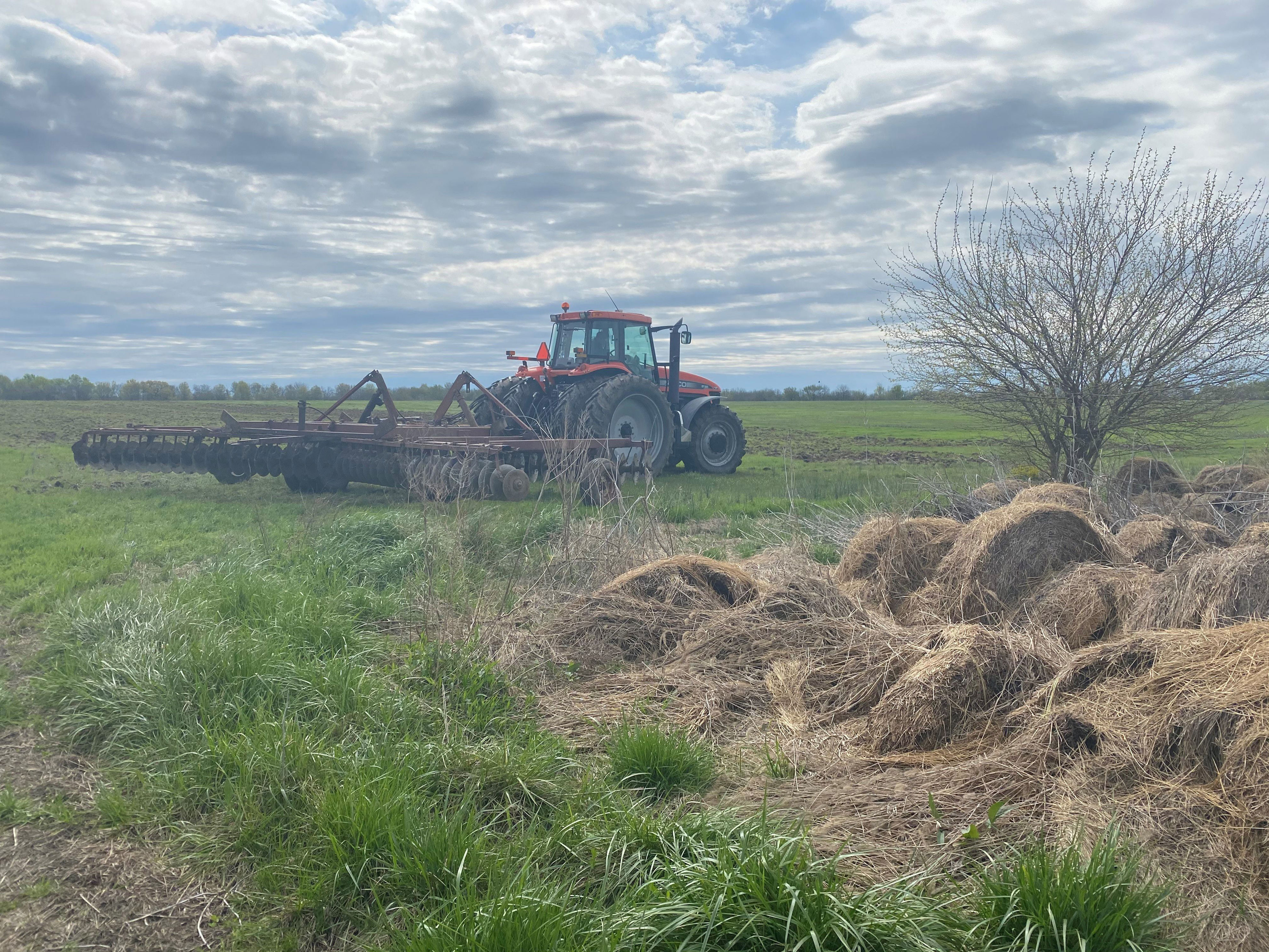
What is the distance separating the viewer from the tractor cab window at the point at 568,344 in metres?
16.2

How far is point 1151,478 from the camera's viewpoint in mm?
8836

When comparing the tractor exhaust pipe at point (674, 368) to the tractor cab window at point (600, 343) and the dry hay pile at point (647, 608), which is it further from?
the dry hay pile at point (647, 608)

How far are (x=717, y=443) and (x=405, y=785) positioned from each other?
14947mm

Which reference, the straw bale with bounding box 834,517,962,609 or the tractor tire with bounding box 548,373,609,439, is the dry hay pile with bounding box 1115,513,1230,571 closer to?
the straw bale with bounding box 834,517,962,609

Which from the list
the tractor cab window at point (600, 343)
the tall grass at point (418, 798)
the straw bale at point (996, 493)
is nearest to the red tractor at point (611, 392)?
the tractor cab window at point (600, 343)

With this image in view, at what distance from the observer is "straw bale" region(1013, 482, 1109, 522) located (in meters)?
7.10

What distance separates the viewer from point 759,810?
3.29 m

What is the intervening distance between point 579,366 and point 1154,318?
8.96m

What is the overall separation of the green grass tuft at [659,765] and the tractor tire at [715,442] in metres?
13.8

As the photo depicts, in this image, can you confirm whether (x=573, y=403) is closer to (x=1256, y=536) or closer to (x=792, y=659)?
(x=792, y=659)

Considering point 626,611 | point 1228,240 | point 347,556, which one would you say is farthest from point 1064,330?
point 347,556

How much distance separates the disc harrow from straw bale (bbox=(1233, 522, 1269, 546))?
22.7 ft

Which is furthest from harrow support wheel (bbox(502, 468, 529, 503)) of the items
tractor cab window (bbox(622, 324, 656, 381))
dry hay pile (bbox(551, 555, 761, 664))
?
dry hay pile (bbox(551, 555, 761, 664))

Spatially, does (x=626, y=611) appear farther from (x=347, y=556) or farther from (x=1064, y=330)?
(x=1064, y=330)
